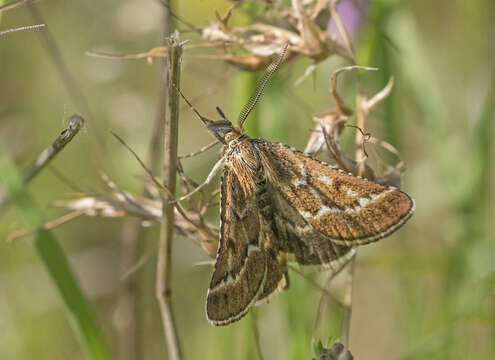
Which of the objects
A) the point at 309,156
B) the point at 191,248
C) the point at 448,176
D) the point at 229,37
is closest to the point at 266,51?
the point at 229,37

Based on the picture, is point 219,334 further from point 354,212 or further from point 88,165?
point 88,165

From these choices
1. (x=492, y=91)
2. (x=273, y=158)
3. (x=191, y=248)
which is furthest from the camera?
(x=191, y=248)

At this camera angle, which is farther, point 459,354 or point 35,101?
point 35,101

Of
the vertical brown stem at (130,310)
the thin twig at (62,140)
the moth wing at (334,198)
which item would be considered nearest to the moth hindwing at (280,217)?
the moth wing at (334,198)

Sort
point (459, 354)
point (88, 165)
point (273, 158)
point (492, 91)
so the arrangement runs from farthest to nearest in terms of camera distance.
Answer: point (88, 165), point (492, 91), point (459, 354), point (273, 158)

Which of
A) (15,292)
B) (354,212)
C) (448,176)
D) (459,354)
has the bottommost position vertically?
(459,354)

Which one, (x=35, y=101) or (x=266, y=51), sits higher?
(x=35, y=101)

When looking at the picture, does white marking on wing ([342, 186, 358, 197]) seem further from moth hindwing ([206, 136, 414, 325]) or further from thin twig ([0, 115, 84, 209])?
thin twig ([0, 115, 84, 209])

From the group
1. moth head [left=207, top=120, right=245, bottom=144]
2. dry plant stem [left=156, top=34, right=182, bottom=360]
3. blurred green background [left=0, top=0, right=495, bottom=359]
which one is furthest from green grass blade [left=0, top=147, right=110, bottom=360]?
moth head [left=207, top=120, right=245, bottom=144]
